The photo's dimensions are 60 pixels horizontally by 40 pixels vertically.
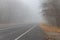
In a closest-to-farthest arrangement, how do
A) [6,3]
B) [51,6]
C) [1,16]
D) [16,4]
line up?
[51,6]
[1,16]
[6,3]
[16,4]

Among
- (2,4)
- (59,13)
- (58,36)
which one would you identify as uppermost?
(2,4)

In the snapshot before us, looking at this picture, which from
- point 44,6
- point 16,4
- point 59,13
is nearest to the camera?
point 59,13

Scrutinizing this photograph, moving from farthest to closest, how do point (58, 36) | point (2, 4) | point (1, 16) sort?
1. point (2, 4)
2. point (1, 16)
3. point (58, 36)

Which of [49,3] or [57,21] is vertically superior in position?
[49,3]

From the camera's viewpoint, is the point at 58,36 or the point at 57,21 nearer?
the point at 58,36

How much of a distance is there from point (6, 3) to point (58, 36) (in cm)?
5868

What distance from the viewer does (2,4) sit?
6662 cm

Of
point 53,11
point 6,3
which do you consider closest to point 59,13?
point 53,11

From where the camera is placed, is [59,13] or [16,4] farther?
[16,4]

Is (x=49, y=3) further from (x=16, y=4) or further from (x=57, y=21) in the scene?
(x=16, y=4)

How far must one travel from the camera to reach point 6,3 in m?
71.3

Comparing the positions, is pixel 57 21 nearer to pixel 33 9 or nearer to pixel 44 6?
pixel 44 6

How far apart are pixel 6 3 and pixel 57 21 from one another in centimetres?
5169

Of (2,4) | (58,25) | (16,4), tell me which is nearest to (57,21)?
(58,25)
